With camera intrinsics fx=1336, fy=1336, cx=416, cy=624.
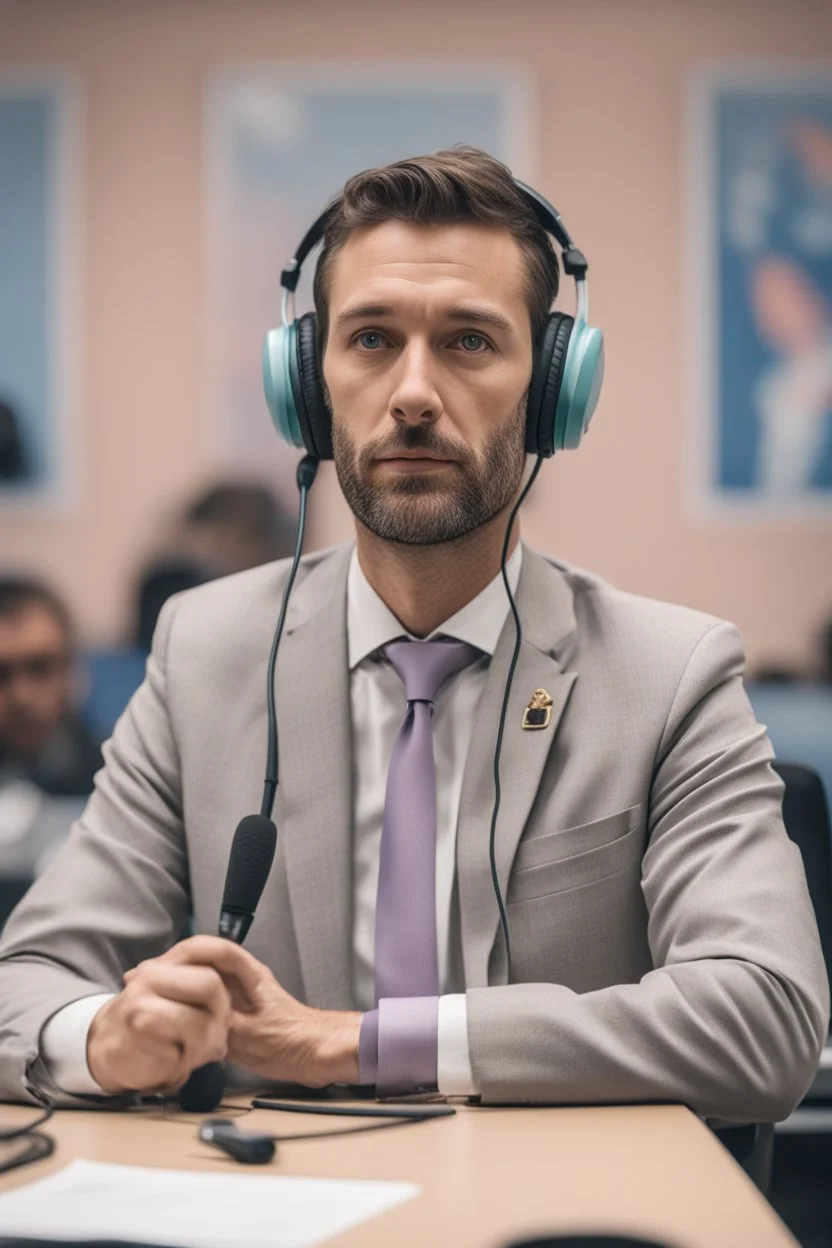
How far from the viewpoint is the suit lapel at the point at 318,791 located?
1.26 meters

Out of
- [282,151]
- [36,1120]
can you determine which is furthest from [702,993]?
[282,151]

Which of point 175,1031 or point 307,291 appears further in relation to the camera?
point 307,291

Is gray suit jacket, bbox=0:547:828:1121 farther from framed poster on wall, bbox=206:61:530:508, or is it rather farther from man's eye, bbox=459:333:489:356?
framed poster on wall, bbox=206:61:530:508

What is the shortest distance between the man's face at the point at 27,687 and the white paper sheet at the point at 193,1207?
2914mm

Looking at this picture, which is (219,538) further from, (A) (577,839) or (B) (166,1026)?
(B) (166,1026)

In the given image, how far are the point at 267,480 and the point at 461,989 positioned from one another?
274 centimetres

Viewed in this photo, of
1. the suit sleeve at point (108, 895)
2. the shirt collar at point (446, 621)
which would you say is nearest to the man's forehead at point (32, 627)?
the suit sleeve at point (108, 895)

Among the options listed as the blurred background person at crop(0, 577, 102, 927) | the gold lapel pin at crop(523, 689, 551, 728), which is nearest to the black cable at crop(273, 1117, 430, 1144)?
the gold lapel pin at crop(523, 689, 551, 728)

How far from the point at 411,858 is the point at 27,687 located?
2.60m

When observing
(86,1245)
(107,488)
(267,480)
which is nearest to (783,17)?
(267,480)

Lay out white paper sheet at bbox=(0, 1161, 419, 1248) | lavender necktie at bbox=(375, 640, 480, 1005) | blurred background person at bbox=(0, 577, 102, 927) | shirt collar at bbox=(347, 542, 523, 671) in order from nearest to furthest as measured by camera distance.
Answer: white paper sheet at bbox=(0, 1161, 419, 1248) < lavender necktie at bbox=(375, 640, 480, 1005) < shirt collar at bbox=(347, 542, 523, 671) < blurred background person at bbox=(0, 577, 102, 927)

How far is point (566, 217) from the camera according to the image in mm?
3844

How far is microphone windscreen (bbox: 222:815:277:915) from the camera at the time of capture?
995 millimetres

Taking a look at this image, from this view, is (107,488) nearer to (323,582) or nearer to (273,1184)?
(323,582)
